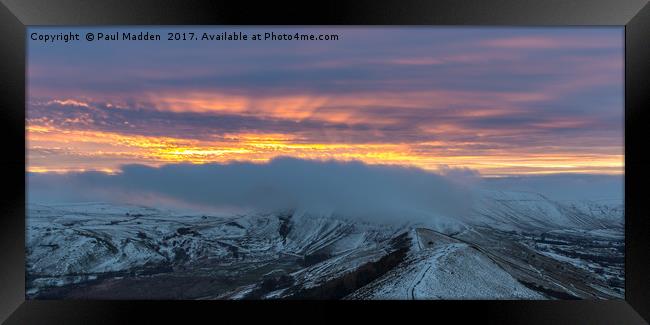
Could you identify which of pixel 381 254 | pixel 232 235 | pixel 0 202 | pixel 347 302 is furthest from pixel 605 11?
pixel 232 235

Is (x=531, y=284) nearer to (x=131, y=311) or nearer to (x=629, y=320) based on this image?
(x=629, y=320)

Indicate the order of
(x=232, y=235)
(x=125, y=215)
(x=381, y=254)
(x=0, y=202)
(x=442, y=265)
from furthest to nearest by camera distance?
(x=232, y=235), (x=125, y=215), (x=381, y=254), (x=442, y=265), (x=0, y=202)

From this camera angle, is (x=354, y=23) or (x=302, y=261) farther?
(x=302, y=261)

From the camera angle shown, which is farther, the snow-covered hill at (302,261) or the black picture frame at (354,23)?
the snow-covered hill at (302,261)

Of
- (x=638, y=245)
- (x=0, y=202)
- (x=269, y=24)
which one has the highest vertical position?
(x=269, y=24)

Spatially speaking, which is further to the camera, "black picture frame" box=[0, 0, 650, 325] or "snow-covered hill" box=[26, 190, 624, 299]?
"snow-covered hill" box=[26, 190, 624, 299]

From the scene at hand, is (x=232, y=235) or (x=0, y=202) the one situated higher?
(x=0, y=202)

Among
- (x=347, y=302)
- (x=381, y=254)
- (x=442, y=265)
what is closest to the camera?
(x=347, y=302)

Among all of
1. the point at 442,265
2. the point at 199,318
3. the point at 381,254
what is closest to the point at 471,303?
the point at 199,318

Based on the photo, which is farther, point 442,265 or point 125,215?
point 125,215

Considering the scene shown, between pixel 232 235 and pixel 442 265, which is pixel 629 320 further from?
pixel 232 235
